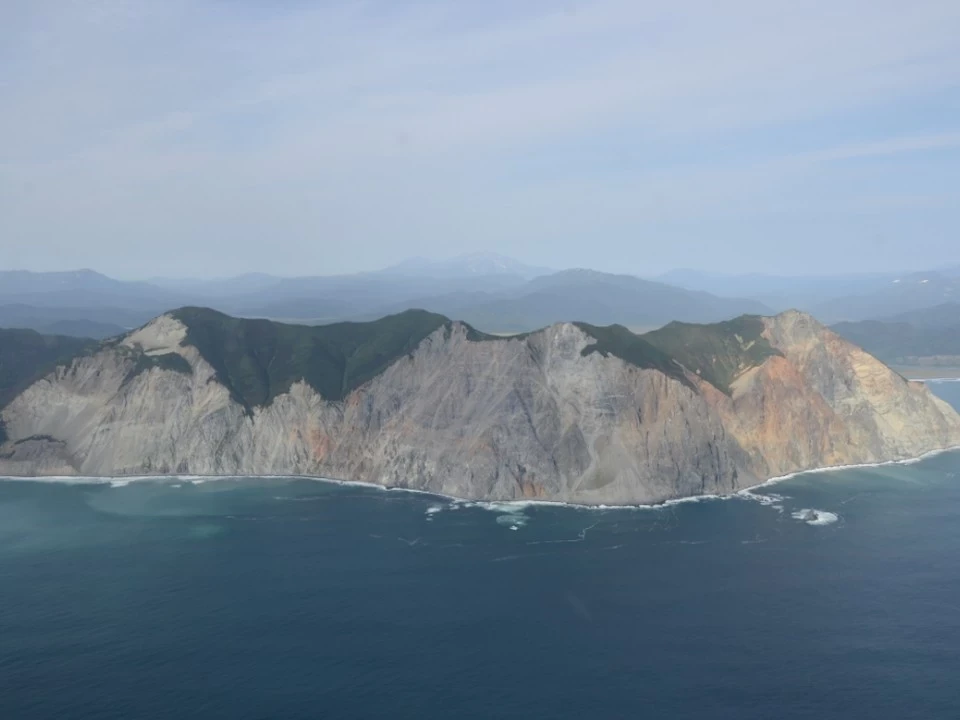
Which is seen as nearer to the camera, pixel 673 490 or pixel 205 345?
pixel 673 490

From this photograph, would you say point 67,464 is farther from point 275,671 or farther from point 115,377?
point 275,671

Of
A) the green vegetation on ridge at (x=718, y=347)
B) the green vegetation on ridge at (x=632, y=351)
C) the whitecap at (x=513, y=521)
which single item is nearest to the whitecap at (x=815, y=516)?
the green vegetation on ridge at (x=632, y=351)

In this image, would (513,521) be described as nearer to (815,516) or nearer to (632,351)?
(815,516)

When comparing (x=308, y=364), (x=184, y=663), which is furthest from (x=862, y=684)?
(x=308, y=364)

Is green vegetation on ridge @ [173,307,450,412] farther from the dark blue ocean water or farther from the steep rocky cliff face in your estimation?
the dark blue ocean water

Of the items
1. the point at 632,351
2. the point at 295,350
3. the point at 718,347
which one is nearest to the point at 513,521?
the point at 632,351

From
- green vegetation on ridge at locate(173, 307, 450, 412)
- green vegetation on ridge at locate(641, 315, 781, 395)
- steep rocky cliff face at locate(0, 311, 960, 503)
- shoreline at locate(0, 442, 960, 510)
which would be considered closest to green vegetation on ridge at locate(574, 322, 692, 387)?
steep rocky cliff face at locate(0, 311, 960, 503)

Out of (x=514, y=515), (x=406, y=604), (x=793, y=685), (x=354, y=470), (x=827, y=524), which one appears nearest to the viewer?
(x=793, y=685)
